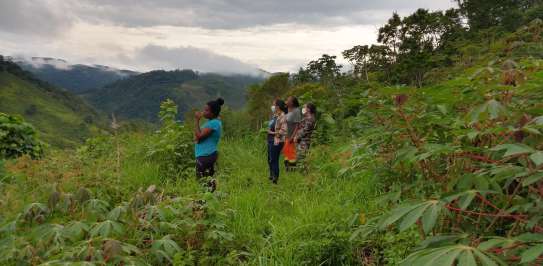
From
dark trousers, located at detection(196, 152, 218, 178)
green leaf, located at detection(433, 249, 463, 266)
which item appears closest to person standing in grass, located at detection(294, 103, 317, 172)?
dark trousers, located at detection(196, 152, 218, 178)

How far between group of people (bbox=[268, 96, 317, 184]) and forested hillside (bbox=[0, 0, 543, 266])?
0.26m

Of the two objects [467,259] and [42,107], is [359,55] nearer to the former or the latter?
[467,259]

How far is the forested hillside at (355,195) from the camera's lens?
5.29 feet

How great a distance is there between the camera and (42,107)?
107 m

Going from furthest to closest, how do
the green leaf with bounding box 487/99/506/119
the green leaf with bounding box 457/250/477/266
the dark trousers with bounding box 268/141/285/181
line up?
the dark trousers with bounding box 268/141/285/181 < the green leaf with bounding box 487/99/506/119 < the green leaf with bounding box 457/250/477/266

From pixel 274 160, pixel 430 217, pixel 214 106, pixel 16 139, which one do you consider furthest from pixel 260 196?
pixel 16 139

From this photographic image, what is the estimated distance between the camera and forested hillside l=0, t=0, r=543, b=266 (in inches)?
63.5

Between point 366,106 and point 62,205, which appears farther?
point 62,205

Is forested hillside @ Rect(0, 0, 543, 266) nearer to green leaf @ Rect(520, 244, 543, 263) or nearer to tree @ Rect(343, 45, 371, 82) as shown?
green leaf @ Rect(520, 244, 543, 263)

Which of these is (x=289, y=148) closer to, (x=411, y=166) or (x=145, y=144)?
(x=145, y=144)

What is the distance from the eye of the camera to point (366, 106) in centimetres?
261

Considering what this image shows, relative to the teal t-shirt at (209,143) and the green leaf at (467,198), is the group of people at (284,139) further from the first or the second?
the green leaf at (467,198)

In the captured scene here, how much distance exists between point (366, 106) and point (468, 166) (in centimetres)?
78

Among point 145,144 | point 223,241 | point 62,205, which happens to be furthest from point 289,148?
point 62,205
